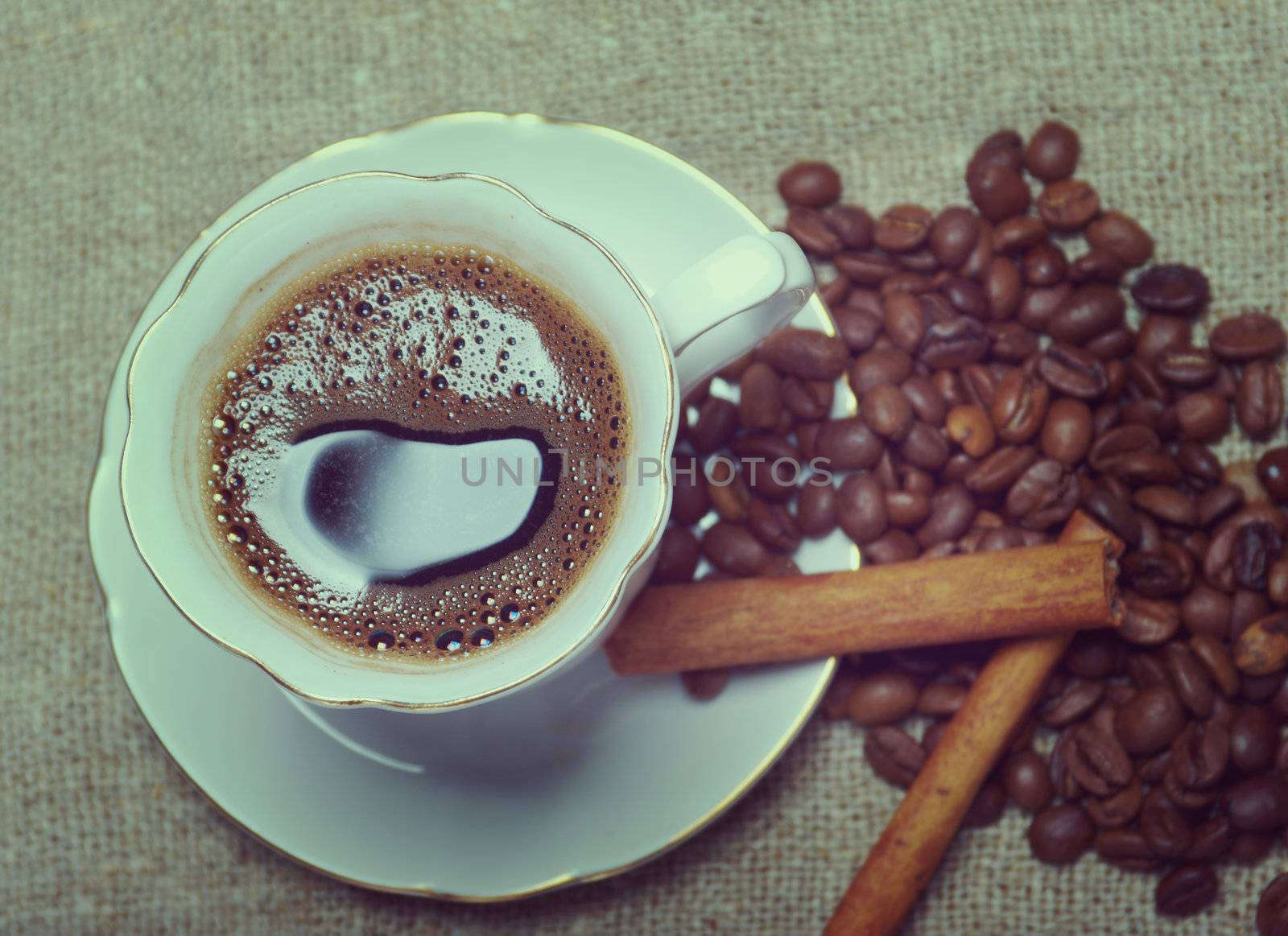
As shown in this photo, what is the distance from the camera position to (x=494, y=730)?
115 centimetres

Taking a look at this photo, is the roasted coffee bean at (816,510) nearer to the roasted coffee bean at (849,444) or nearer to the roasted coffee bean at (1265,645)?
the roasted coffee bean at (849,444)

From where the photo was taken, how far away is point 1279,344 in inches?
51.1

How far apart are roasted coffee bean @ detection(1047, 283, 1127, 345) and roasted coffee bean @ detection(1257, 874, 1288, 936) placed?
68cm

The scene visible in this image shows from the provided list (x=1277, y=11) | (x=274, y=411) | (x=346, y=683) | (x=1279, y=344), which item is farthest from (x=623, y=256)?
(x=1277, y=11)

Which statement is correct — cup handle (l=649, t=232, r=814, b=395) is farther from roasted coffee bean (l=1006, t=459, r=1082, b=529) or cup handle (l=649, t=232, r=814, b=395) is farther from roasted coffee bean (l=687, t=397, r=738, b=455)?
roasted coffee bean (l=1006, t=459, r=1082, b=529)

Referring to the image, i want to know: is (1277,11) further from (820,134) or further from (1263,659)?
(1263,659)

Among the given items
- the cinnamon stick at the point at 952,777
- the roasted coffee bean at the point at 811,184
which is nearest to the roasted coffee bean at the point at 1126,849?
the cinnamon stick at the point at 952,777

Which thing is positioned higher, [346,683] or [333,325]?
[333,325]

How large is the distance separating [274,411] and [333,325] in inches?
3.7

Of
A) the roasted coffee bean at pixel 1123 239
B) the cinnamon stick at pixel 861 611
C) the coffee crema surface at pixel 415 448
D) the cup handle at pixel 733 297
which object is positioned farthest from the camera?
the roasted coffee bean at pixel 1123 239

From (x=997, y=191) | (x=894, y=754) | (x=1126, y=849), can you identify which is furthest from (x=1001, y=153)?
(x=1126, y=849)

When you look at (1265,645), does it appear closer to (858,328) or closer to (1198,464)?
(1198,464)

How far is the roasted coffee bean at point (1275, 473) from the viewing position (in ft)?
4.17

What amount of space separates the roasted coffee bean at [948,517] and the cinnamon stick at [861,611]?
0.10m
